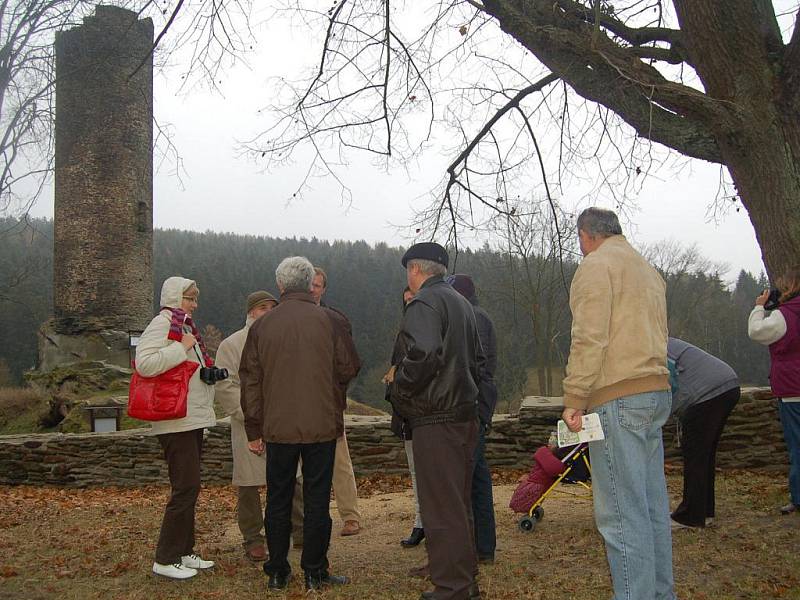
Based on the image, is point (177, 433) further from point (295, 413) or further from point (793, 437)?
point (793, 437)

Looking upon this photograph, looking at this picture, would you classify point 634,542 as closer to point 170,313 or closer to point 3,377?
point 170,313

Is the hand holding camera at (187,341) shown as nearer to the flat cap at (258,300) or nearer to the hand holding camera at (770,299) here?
the flat cap at (258,300)

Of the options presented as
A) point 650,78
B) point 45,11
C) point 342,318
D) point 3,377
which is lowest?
point 3,377

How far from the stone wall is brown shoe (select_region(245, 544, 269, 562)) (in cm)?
416

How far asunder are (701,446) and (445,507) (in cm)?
240

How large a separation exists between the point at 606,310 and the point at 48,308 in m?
43.0

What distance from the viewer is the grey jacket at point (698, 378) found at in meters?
5.12

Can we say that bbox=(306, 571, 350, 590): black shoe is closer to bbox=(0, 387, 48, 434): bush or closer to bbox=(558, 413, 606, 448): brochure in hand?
bbox=(558, 413, 606, 448): brochure in hand

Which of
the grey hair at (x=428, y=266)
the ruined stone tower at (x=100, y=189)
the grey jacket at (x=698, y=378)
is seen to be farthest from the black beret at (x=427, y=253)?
the ruined stone tower at (x=100, y=189)

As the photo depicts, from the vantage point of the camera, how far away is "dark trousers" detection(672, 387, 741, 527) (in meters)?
5.13

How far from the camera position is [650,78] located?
5.11 m

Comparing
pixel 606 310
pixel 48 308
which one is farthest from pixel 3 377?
pixel 606 310

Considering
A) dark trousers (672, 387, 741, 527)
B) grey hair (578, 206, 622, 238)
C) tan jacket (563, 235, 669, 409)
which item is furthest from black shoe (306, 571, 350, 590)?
dark trousers (672, 387, 741, 527)

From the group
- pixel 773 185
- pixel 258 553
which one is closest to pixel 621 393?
pixel 773 185
